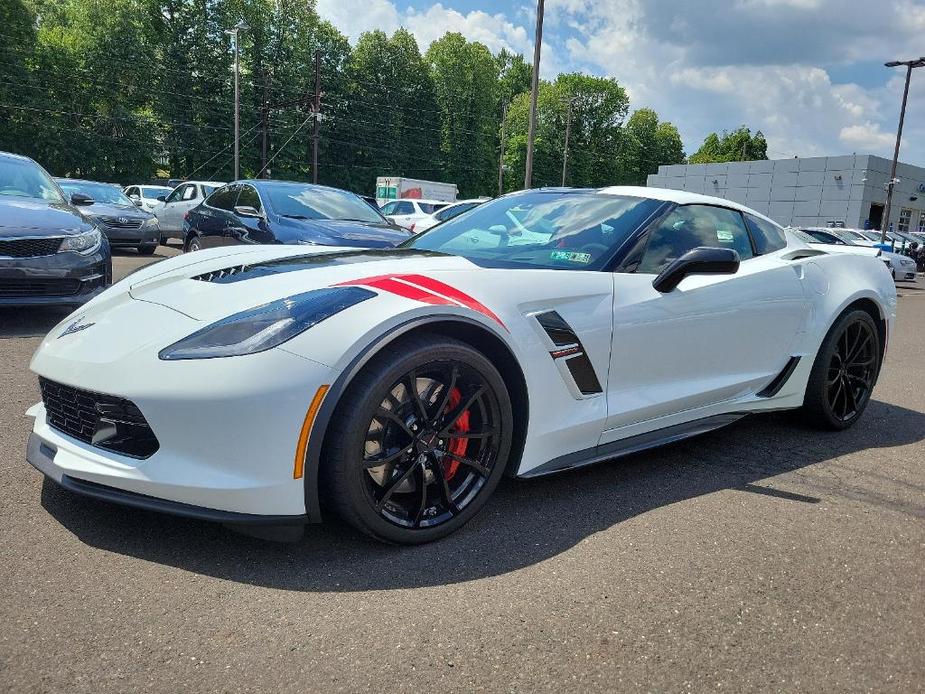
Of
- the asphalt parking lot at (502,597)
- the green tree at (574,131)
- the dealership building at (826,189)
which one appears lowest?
the asphalt parking lot at (502,597)

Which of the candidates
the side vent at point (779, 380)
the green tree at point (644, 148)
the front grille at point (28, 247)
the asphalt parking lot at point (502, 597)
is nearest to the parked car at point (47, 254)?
the front grille at point (28, 247)

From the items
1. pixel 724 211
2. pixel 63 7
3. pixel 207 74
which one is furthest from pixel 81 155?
pixel 724 211

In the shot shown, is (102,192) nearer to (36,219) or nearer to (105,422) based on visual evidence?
(36,219)

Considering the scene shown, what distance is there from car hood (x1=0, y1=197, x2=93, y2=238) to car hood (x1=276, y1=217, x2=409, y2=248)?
1.85 m

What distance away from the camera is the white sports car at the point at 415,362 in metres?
2.14

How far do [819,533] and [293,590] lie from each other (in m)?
1.99

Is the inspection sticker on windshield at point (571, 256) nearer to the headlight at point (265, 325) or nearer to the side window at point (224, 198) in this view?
the headlight at point (265, 325)

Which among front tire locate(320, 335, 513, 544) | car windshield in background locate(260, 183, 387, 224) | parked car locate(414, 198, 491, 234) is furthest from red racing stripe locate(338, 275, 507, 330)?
car windshield in background locate(260, 183, 387, 224)

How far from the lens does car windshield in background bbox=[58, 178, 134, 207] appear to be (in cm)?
1340

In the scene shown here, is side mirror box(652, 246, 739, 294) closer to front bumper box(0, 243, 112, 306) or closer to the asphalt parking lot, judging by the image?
the asphalt parking lot

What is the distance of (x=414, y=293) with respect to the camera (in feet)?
8.01

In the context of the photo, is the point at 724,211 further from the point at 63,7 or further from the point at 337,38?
the point at 63,7

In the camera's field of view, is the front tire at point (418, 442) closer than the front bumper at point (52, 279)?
Yes

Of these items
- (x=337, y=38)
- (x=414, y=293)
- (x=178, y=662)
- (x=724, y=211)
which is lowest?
(x=178, y=662)
